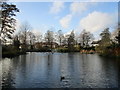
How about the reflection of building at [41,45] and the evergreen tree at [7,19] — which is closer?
the evergreen tree at [7,19]

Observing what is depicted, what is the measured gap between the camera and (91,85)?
714 cm

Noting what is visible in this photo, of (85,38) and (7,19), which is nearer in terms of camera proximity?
(7,19)

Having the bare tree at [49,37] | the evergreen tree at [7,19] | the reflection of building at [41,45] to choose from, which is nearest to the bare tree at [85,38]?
the reflection of building at [41,45]

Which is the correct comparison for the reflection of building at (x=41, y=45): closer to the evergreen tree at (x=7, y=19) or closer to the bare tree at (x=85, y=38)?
the bare tree at (x=85, y=38)

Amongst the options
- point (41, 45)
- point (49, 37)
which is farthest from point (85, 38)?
point (41, 45)

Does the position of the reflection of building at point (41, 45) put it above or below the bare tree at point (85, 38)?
below

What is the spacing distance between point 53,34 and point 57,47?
4.19 metres

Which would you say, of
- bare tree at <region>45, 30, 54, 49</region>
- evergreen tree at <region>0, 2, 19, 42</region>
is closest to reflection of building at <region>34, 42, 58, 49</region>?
bare tree at <region>45, 30, 54, 49</region>

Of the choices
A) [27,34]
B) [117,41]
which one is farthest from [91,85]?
[27,34]

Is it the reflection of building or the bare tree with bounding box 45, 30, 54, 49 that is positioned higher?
the bare tree with bounding box 45, 30, 54, 49

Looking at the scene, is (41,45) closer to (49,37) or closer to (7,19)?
(49,37)

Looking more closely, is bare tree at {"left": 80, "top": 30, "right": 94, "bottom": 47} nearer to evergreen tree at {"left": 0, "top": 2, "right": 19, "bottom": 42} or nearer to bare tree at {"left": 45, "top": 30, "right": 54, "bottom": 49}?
bare tree at {"left": 45, "top": 30, "right": 54, "bottom": 49}

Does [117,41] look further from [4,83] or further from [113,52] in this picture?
[4,83]

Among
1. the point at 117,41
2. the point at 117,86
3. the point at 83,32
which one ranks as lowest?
the point at 117,86
